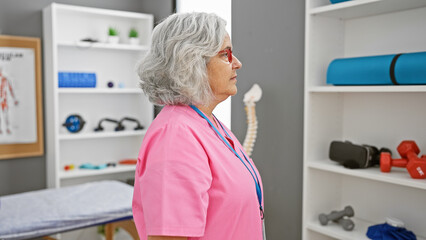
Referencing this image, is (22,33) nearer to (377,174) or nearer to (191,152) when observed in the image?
(191,152)

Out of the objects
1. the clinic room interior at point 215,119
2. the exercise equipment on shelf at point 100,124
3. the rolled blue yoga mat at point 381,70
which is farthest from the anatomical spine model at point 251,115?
the exercise equipment on shelf at point 100,124

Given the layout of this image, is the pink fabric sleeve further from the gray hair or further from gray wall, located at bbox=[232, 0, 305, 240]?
gray wall, located at bbox=[232, 0, 305, 240]

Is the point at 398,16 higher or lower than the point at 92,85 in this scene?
higher

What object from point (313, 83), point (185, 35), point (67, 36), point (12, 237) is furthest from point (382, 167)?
point (67, 36)

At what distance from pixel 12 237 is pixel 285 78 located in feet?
5.44

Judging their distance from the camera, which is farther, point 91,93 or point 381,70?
point 91,93

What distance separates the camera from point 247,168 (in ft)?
3.86

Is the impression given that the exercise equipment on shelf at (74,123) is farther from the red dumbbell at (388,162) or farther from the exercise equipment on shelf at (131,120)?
the red dumbbell at (388,162)

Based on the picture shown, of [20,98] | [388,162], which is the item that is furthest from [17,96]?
[388,162]

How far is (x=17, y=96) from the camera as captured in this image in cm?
301

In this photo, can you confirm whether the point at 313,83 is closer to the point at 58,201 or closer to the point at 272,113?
the point at 272,113

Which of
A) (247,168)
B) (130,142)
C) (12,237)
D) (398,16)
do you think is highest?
(398,16)

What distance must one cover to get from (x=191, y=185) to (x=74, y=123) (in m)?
2.41

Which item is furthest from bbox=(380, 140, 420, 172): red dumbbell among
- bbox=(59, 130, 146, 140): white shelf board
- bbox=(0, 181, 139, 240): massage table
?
bbox=(59, 130, 146, 140): white shelf board
